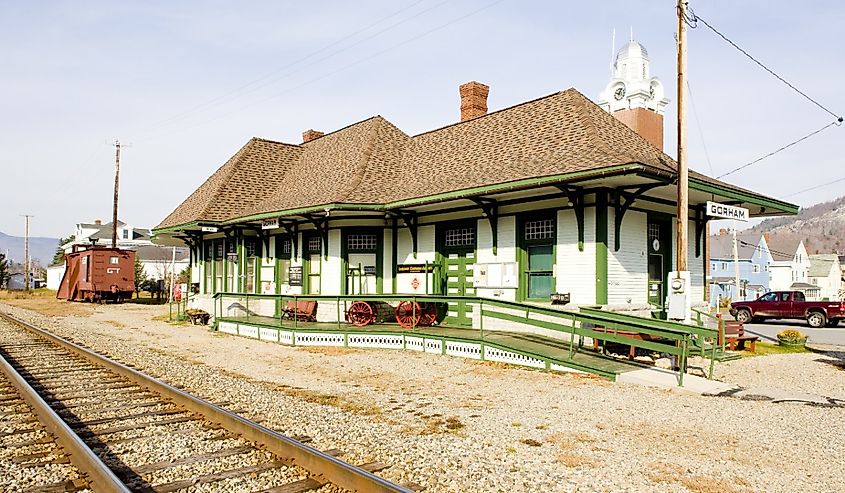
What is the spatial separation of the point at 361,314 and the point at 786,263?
72.2 m

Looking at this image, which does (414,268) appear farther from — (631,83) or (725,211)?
(631,83)

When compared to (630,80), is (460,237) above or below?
below

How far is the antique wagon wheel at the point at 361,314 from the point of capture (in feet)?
53.7

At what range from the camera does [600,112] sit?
55.7 feet

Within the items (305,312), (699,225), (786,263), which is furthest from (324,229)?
(786,263)

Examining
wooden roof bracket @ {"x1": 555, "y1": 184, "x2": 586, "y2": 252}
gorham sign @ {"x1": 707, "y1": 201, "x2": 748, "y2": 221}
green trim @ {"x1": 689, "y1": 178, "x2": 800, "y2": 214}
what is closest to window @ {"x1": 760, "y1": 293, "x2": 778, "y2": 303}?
green trim @ {"x1": 689, "y1": 178, "x2": 800, "y2": 214}

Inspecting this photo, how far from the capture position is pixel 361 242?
738 inches

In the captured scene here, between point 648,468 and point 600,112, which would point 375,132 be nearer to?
point 600,112

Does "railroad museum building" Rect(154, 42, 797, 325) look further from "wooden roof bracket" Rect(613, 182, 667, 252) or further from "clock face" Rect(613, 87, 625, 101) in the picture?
"clock face" Rect(613, 87, 625, 101)

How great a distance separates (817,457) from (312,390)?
6.76 m

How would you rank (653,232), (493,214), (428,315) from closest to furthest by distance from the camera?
(653,232) < (493,214) < (428,315)

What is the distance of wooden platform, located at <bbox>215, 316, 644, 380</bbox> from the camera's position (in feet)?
37.2

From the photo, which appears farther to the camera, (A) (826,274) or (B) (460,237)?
(A) (826,274)

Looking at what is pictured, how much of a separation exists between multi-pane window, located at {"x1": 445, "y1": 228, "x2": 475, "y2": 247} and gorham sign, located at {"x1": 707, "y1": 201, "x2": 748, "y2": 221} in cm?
599
